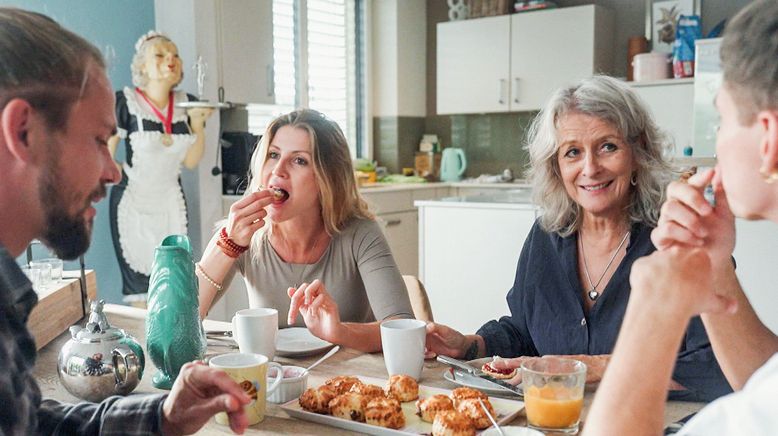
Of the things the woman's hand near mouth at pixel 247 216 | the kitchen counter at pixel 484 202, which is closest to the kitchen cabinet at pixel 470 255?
the kitchen counter at pixel 484 202

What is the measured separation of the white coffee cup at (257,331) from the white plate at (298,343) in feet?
0.15

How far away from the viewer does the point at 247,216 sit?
1812mm

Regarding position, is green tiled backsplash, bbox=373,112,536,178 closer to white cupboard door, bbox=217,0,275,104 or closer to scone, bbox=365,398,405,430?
white cupboard door, bbox=217,0,275,104

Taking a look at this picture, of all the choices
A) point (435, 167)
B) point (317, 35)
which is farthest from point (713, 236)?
point (435, 167)

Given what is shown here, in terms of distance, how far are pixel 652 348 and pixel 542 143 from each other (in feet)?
3.71

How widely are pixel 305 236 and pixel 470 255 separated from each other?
1564 mm

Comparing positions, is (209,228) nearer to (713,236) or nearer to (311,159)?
(311,159)

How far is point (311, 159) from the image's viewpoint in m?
2.02

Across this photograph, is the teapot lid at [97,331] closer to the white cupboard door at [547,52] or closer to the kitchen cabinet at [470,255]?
the kitchen cabinet at [470,255]

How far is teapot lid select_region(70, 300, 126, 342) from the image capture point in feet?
4.04

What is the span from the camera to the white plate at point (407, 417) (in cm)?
107

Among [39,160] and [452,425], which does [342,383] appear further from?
[39,160]

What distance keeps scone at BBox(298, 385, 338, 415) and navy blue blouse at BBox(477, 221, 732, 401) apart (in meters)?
0.61

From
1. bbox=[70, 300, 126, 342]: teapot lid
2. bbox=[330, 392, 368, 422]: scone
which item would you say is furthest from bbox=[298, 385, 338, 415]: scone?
bbox=[70, 300, 126, 342]: teapot lid
